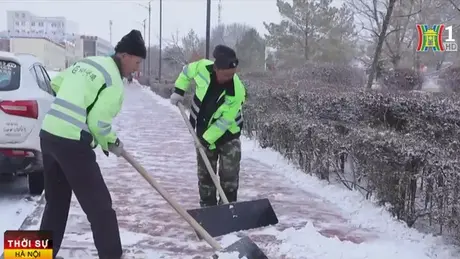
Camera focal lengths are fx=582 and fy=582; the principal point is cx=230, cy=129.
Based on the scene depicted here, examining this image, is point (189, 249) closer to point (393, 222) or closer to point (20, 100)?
point (393, 222)

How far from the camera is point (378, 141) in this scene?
546 cm

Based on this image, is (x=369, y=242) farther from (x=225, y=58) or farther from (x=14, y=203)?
(x=14, y=203)

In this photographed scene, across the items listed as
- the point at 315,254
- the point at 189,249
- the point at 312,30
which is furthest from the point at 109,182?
the point at 312,30

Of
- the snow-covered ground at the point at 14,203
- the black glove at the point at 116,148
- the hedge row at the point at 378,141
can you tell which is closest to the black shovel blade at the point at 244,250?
the black glove at the point at 116,148

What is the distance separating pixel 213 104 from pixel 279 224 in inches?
50.9

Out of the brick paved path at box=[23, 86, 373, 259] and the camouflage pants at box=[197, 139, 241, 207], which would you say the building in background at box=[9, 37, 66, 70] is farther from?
the camouflage pants at box=[197, 139, 241, 207]

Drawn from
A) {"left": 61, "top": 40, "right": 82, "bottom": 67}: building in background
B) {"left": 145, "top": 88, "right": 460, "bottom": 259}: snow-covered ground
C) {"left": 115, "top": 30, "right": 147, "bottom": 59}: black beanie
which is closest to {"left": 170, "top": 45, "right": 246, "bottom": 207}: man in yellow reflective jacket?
{"left": 145, "top": 88, "right": 460, "bottom": 259}: snow-covered ground

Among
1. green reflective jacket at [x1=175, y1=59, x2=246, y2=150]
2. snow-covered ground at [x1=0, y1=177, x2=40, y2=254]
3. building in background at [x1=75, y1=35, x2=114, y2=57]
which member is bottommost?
snow-covered ground at [x1=0, y1=177, x2=40, y2=254]

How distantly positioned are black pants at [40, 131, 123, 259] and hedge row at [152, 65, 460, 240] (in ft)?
8.22

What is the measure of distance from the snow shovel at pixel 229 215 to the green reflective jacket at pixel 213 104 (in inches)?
5.5

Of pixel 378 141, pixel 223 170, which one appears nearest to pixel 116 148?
pixel 223 170

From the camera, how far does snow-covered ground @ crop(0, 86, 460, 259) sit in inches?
181

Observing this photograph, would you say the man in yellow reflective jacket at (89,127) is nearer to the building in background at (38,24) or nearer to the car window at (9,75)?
the car window at (9,75)

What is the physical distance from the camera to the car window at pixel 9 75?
586 cm
